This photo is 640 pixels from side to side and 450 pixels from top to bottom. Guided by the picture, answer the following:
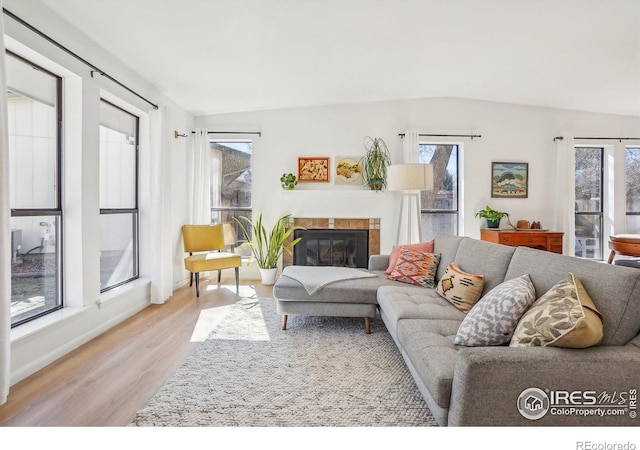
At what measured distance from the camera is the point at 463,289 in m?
2.35

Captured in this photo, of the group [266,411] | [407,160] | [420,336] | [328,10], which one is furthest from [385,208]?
[266,411]

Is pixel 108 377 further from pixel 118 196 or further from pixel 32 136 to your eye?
pixel 118 196

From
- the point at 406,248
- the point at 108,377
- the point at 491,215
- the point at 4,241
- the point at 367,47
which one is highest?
the point at 367,47

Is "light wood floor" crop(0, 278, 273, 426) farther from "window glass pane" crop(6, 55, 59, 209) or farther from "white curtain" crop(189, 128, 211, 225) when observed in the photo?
"white curtain" crop(189, 128, 211, 225)

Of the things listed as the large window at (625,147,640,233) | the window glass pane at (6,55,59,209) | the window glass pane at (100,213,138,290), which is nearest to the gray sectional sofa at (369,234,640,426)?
the window glass pane at (6,55,59,209)

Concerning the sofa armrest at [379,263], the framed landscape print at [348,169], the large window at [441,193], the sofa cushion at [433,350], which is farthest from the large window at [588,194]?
the sofa cushion at [433,350]

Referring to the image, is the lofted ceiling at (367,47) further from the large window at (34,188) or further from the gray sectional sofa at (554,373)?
the gray sectional sofa at (554,373)

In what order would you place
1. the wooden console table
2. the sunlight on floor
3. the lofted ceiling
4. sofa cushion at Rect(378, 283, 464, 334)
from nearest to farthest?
sofa cushion at Rect(378, 283, 464, 334) < the lofted ceiling < the sunlight on floor < the wooden console table

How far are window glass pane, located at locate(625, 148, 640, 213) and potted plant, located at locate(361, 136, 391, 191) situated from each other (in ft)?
12.3

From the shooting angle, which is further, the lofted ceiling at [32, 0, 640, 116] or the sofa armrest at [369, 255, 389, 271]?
the sofa armrest at [369, 255, 389, 271]

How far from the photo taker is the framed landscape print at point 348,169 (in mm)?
5023

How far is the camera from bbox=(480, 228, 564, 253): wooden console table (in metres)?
4.61

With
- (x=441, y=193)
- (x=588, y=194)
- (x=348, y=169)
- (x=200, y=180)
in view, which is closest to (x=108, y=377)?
(x=200, y=180)

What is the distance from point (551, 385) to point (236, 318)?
8.61ft
